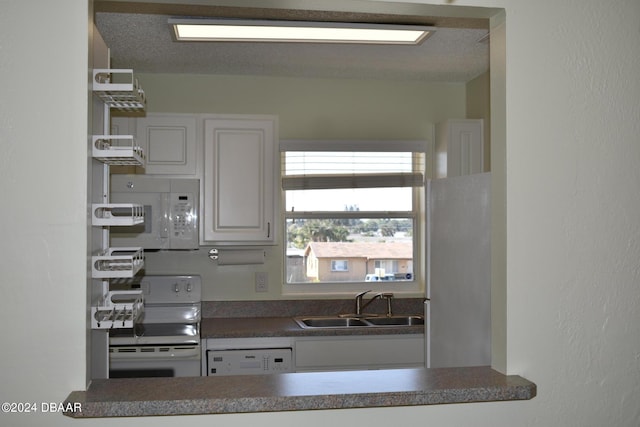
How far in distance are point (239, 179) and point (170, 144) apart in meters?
0.48

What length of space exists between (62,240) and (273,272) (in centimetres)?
269

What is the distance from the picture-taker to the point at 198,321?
4207 mm

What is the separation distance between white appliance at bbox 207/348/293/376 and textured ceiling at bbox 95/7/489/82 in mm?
1770

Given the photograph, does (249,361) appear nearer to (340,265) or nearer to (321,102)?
(340,265)

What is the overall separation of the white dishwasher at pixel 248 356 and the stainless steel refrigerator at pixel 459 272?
110 centimetres

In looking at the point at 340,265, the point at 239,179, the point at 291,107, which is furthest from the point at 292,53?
the point at 340,265

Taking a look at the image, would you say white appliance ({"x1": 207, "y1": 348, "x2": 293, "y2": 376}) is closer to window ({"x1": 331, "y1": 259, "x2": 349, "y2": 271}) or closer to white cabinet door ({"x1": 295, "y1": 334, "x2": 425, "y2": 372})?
white cabinet door ({"x1": 295, "y1": 334, "x2": 425, "y2": 372})

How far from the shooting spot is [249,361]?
3.92 metres

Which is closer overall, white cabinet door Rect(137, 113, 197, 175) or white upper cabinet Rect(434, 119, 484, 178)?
white cabinet door Rect(137, 113, 197, 175)

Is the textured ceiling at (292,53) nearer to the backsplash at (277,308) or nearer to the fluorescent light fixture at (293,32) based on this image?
the fluorescent light fixture at (293,32)

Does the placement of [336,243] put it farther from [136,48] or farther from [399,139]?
[136,48]

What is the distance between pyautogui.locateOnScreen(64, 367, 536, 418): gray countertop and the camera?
6.12ft

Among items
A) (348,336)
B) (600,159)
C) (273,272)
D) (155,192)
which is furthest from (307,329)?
(600,159)

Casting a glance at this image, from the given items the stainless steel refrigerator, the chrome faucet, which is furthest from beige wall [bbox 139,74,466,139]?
the stainless steel refrigerator
